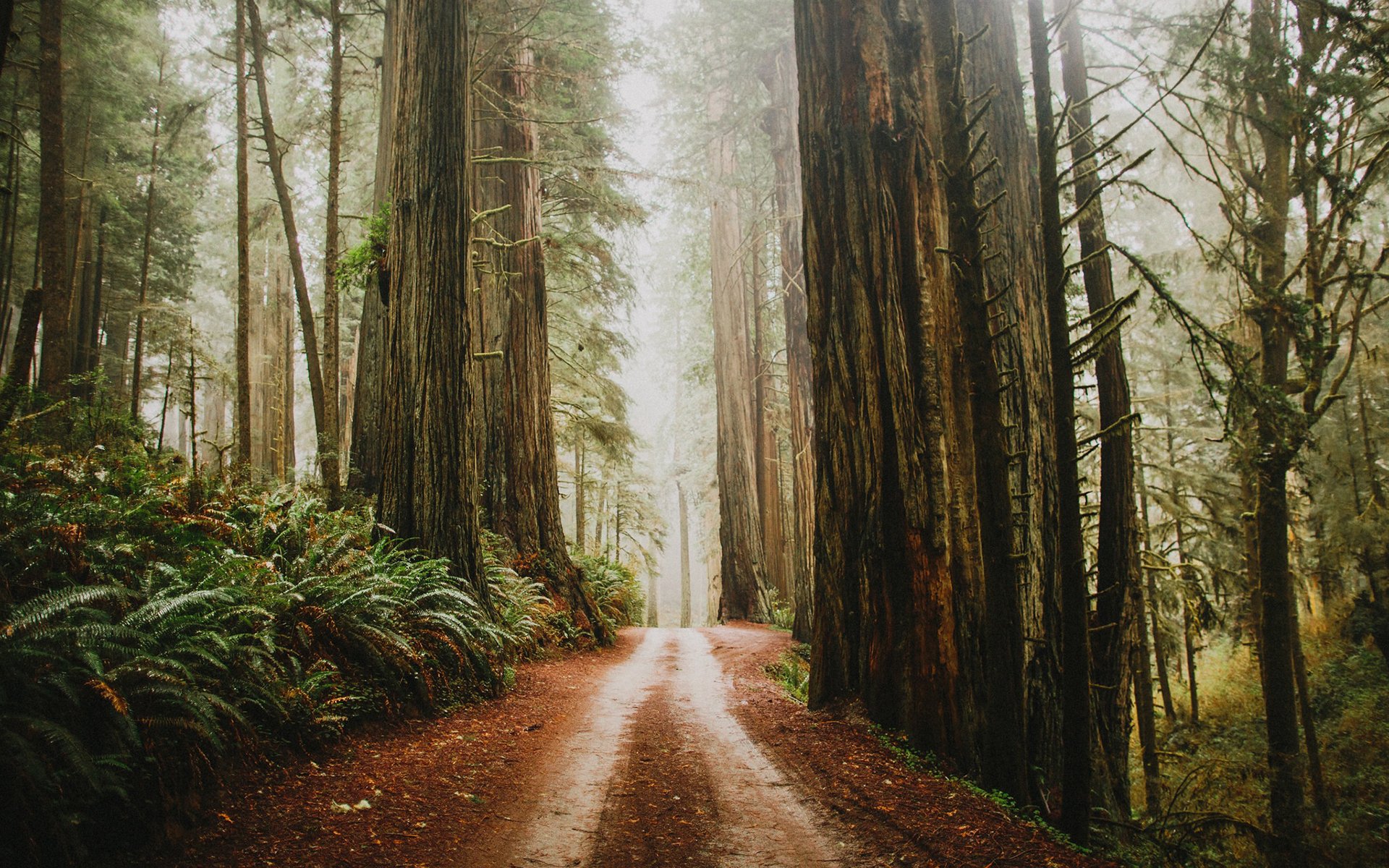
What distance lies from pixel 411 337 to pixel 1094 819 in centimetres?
678

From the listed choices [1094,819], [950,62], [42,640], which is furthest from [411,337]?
[1094,819]

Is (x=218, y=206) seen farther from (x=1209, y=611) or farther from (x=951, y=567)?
(x=1209, y=611)

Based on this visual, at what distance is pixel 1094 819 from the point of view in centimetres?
384

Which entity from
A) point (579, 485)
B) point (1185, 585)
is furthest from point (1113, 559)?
point (579, 485)

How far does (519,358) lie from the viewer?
1037cm

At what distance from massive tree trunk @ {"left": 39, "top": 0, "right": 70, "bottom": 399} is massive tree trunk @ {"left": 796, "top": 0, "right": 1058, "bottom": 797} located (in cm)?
1064

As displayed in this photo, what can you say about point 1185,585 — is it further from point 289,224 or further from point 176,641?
point 289,224

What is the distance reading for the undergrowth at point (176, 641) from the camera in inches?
96.3

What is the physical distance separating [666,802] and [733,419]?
12086 millimetres

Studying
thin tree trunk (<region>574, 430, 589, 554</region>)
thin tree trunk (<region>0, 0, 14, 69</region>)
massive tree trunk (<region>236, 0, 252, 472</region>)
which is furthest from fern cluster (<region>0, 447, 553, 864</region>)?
thin tree trunk (<region>574, 430, 589, 554</region>)

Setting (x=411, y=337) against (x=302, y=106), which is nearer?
(x=411, y=337)

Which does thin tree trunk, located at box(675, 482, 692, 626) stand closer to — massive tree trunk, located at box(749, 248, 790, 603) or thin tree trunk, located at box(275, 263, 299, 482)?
massive tree trunk, located at box(749, 248, 790, 603)

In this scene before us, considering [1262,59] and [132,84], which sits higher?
[132,84]

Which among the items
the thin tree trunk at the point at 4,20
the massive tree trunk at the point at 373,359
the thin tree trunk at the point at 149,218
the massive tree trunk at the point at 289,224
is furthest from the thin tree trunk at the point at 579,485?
the thin tree trunk at the point at 4,20
